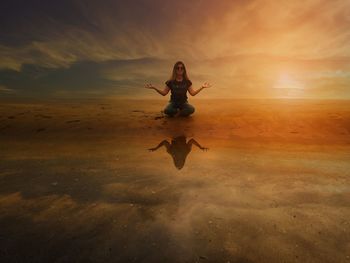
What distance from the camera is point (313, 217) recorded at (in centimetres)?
340

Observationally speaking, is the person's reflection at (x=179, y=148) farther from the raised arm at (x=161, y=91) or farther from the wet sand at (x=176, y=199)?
the raised arm at (x=161, y=91)

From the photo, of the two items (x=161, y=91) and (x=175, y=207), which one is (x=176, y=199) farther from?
(x=161, y=91)

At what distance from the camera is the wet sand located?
2.77 m

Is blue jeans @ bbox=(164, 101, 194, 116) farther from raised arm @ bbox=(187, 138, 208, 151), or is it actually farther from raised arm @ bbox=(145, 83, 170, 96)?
raised arm @ bbox=(187, 138, 208, 151)

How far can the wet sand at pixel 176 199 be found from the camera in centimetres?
277

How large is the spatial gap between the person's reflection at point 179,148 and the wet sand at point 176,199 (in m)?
Answer: 0.02

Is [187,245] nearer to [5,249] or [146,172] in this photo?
[5,249]

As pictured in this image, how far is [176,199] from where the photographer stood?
3875 millimetres

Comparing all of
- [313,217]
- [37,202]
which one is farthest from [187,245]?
[37,202]

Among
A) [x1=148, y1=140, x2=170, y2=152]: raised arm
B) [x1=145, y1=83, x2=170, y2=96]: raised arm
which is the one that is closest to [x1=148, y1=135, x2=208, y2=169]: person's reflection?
[x1=148, y1=140, x2=170, y2=152]: raised arm

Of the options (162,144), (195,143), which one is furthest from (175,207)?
(195,143)

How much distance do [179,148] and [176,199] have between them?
3.32 meters

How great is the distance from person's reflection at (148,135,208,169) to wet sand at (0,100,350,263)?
0.02 meters

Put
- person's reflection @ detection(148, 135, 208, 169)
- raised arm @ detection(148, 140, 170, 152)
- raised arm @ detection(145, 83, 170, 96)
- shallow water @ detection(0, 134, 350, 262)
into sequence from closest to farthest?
shallow water @ detection(0, 134, 350, 262), person's reflection @ detection(148, 135, 208, 169), raised arm @ detection(148, 140, 170, 152), raised arm @ detection(145, 83, 170, 96)
